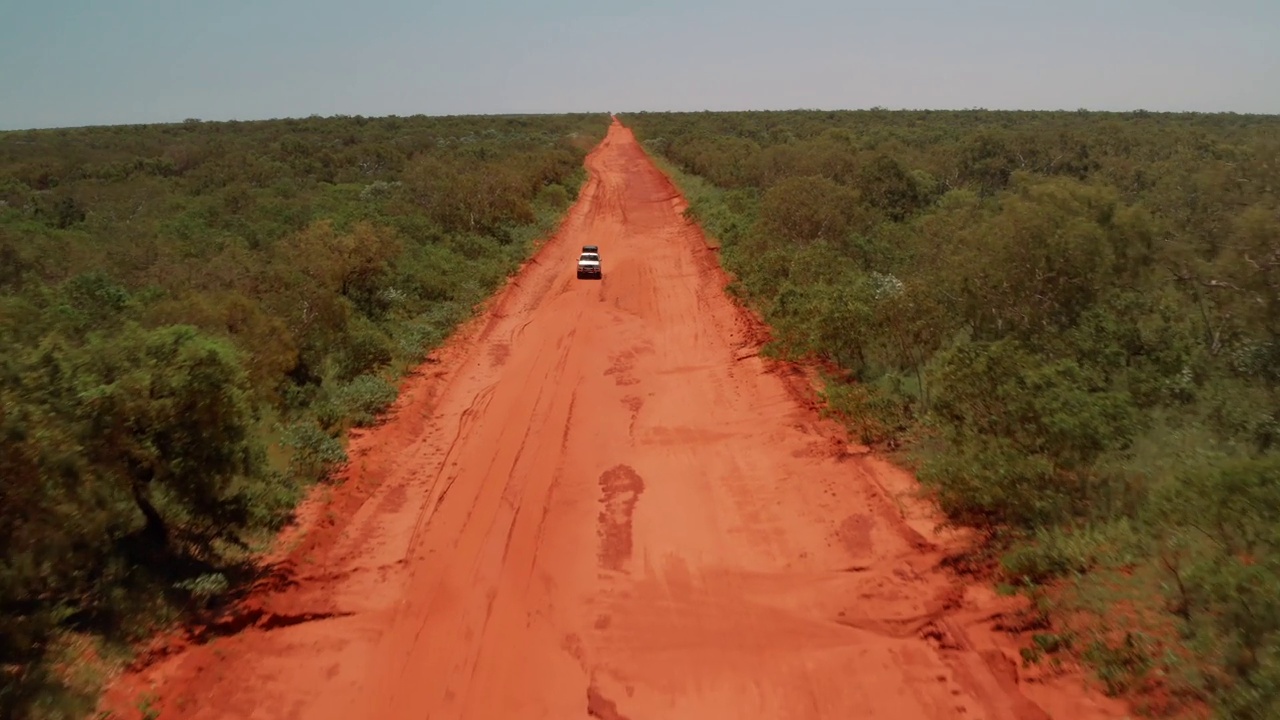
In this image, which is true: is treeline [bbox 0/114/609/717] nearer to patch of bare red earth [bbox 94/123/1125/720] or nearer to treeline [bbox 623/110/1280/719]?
patch of bare red earth [bbox 94/123/1125/720]

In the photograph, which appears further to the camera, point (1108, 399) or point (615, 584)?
point (615, 584)

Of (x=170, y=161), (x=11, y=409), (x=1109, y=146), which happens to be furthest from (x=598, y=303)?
(x=170, y=161)

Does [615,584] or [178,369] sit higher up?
[178,369]

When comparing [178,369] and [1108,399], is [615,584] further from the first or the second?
[1108,399]

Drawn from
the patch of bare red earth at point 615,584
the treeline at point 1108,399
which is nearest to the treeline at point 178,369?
the patch of bare red earth at point 615,584

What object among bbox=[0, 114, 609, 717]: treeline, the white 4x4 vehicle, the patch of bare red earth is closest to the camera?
bbox=[0, 114, 609, 717]: treeline

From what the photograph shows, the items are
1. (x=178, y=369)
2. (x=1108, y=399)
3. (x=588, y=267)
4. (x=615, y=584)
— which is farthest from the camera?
(x=588, y=267)

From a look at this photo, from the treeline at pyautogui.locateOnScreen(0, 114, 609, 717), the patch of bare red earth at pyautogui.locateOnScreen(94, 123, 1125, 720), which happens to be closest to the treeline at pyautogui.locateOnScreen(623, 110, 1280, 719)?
the patch of bare red earth at pyautogui.locateOnScreen(94, 123, 1125, 720)

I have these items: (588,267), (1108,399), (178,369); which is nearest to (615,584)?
(178,369)
